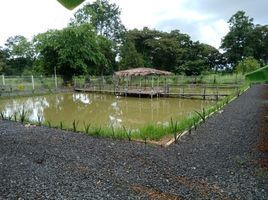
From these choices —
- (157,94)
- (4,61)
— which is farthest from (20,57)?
(157,94)

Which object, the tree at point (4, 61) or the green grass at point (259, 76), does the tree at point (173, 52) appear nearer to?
the tree at point (4, 61)

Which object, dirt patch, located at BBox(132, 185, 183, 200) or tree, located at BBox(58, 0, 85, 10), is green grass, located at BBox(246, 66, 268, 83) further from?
dirt patch, located at BBox(132, 185, 183, 200)

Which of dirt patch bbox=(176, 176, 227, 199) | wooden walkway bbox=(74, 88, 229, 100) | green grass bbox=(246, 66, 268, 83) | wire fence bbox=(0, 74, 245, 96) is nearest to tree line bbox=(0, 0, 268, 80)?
wire fence bbox=(0, 74, 245, 96)

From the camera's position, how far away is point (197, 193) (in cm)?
388

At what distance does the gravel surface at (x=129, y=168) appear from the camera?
3.95 m

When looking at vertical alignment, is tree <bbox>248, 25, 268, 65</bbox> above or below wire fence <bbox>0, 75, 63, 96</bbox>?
above

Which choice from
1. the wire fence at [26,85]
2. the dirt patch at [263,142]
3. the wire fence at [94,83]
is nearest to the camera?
the dirt patch at [263,142]

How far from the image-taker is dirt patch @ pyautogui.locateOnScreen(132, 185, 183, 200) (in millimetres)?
3793

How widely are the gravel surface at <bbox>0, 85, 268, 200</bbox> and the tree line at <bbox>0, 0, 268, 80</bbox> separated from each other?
21.3 m

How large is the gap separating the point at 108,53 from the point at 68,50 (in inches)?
394

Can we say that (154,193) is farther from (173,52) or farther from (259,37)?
(173,52)

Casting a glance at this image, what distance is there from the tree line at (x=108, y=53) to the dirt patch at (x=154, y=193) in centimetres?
2427

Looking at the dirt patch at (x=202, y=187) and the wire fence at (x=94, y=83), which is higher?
the wire fence at (x=94, y=83)

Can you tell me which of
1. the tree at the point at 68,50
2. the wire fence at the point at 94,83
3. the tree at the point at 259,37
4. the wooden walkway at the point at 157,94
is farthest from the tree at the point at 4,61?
the tree at the point at 259,37
